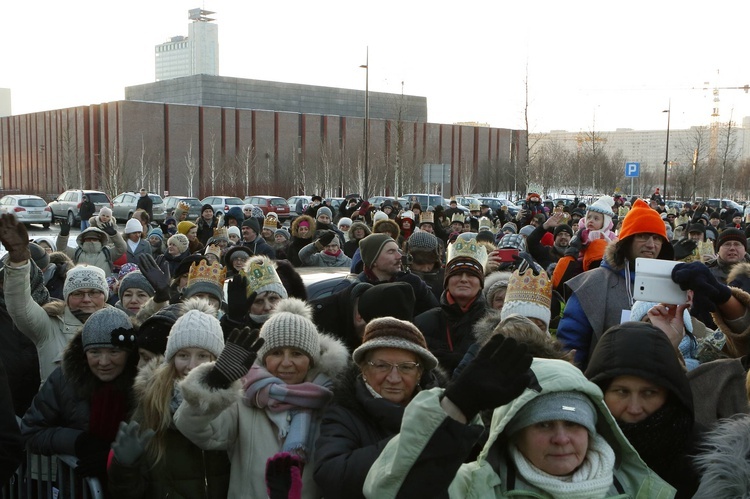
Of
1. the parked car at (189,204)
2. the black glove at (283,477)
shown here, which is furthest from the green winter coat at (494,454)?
the parked car at (189,204)

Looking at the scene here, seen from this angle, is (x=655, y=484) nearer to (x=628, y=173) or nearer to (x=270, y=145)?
(x=628, y=173)

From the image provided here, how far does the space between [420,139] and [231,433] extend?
2728 inches

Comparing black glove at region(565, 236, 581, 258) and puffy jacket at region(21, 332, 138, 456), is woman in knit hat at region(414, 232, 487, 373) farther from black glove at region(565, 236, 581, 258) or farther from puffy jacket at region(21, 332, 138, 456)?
black glove at region(565, 236, 581, 258)

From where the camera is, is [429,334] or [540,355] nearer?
[540,355]

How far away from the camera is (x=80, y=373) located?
4.04m

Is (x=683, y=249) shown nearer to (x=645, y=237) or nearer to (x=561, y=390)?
(x=645, y=237)

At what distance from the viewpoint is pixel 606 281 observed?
4734mm

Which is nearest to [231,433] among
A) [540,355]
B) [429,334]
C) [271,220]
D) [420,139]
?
[540,355]

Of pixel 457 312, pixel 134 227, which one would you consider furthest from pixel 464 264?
pixel 134 227

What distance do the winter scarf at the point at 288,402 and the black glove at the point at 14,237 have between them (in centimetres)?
198

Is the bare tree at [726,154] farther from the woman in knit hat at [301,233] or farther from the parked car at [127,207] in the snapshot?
the woman in knit hat at [301,233]

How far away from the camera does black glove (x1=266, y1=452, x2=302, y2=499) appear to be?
3084 mm

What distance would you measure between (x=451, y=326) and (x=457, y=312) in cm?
12

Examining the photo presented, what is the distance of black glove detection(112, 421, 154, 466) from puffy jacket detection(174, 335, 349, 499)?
16cm
